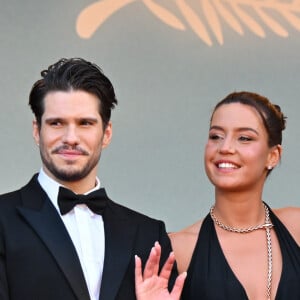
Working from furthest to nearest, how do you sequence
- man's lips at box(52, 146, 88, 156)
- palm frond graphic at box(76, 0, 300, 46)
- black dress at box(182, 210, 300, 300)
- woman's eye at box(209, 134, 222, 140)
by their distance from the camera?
palm frond graphic at box(76, 0, 300, 46) → woman's eye at box(209, 134, 222, 140) → black dress at box(182, 210, 300, 300) → man's lips at box(52, 146, 88, 156)

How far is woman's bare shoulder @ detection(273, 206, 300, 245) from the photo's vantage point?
331 cm

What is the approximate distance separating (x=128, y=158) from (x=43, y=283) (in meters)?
1.68

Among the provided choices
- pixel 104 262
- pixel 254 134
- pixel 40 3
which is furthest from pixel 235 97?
pixel 40 3

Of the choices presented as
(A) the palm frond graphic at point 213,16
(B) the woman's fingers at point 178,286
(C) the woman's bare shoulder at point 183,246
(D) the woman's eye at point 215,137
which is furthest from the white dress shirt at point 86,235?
(A) the palm frond graphic at point 213,16

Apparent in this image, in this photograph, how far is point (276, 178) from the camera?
4.35 meters

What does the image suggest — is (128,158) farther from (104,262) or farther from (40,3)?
(104,262)

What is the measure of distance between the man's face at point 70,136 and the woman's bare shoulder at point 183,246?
0.53 m

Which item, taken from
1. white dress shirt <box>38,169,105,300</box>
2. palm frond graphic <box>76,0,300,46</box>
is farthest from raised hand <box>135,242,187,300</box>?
palm frond graphic <box>76,0,300,46</box>

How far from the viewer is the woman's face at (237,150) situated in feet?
10.5

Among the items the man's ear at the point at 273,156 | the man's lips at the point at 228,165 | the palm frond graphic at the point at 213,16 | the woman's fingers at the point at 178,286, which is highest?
the palm frond graphic at the point at 213,16

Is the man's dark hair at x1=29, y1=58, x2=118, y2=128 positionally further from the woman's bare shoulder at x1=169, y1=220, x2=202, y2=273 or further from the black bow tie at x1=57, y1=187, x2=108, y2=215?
the woman's bare shoulder at x1=169, y1=220, x2=202, y2=273

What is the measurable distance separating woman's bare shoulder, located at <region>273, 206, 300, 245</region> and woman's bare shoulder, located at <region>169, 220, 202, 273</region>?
29cm

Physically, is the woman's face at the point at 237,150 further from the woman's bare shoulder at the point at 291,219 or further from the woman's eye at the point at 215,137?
the woman's bare shoulder at the point at 291,219

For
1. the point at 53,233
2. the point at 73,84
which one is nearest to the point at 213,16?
the point at 73,84
